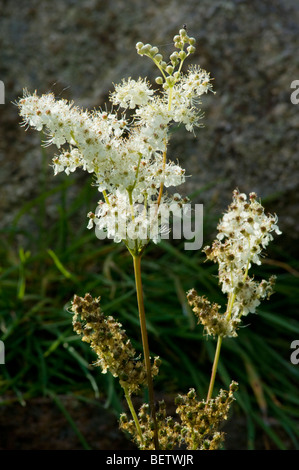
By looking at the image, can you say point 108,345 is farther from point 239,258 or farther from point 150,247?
point 150,247

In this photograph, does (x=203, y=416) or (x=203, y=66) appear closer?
(x=203, y=416)

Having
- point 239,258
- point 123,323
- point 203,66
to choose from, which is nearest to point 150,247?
point 123,323

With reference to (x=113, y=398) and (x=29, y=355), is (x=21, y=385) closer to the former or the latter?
(x=29, y=355)

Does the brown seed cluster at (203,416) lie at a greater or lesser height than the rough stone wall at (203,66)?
lesser

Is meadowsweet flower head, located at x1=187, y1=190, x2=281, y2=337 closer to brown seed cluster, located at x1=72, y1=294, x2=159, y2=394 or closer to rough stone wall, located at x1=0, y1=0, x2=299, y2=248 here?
brown seed cluster, located at x1=72, y1=294, x2=159, y2=394

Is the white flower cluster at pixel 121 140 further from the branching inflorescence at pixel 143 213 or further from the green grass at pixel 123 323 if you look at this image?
the green grass at pixel 123 323

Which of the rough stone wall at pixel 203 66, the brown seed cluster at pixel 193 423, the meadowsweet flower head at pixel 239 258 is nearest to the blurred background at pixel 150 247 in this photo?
the rough stone wall at pixel 203 66

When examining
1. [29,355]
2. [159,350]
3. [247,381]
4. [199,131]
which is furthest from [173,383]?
[199,131]
